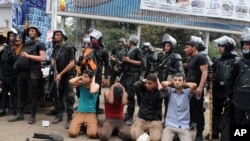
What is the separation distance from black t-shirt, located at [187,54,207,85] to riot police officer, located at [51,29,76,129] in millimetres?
2301

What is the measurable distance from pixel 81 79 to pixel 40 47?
1123mm

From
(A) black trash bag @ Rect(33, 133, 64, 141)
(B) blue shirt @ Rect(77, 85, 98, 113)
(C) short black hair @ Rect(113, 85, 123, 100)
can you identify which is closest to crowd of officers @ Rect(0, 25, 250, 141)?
(B) blue shirt @ Rect(77, 85, 98, 113)

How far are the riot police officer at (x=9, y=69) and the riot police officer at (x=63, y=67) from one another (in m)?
0.98

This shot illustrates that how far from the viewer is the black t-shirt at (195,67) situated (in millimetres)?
6430

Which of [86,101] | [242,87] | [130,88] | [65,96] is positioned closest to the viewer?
[242,87]

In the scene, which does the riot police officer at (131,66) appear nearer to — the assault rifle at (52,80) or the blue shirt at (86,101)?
the blue shirt at (86,101)

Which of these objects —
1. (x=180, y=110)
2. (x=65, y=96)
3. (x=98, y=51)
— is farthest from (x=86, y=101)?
(x=180, y=110)

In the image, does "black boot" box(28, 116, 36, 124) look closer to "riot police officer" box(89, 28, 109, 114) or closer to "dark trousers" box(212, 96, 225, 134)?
"riot police officer" box(89, 28, 109, 114)

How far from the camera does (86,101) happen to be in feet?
22.9

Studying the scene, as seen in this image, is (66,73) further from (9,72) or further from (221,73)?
(221,73)

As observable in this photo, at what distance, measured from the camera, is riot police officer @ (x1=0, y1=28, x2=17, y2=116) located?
25.3ft

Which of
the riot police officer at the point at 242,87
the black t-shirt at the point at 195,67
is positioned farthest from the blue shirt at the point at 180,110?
the riot police officer at the point at 242,87

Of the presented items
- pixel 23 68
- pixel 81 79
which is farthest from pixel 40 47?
pixel 81 79

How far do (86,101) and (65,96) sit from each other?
0.65m
